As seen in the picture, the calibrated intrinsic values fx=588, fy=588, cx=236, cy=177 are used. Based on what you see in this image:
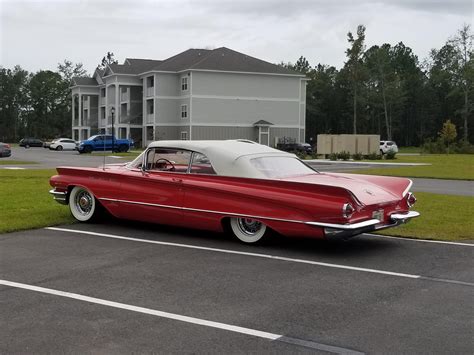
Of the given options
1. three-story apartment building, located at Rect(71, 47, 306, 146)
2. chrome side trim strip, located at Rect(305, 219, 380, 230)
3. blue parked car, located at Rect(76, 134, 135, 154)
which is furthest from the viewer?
three-story apartment building, located at Rect(71, 47, 306, 146)

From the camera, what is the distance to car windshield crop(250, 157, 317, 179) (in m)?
7.96

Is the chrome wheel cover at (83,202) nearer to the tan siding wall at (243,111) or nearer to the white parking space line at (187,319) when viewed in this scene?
the white parking space line at (187,319)

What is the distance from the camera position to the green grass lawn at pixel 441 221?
876 cm

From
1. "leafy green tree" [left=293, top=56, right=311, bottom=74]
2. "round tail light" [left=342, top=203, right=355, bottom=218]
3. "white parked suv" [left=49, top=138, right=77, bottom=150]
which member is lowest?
"round tail light" [left=342, top=203, right=355, bottom=218]

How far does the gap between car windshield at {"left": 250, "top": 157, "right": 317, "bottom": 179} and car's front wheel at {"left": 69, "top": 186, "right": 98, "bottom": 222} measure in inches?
110

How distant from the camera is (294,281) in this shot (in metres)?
5.91

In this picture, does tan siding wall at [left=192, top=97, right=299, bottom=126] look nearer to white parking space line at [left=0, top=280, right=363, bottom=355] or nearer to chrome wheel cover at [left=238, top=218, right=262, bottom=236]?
chrome wheel cover at [left=238, top=218, right=262, bottom=236]

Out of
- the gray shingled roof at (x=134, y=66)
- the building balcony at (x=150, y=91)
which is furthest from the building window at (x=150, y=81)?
the gray shingled roof at (x=134, y=66)

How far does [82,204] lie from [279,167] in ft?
10.7

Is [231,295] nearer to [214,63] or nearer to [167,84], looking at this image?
[214,63]

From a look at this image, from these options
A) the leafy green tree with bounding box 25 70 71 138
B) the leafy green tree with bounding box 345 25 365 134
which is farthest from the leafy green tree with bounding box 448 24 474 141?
the leafy green tree with bounding box 25 70 71 138

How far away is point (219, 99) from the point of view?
5828 cm

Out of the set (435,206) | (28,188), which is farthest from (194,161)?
(28,188)

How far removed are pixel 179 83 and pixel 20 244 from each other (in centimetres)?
5361
